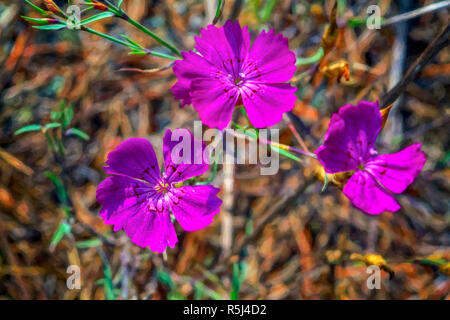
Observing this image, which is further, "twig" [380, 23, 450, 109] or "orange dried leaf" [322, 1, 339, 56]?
"orange dried leaf" [322, 1, 339, 56]

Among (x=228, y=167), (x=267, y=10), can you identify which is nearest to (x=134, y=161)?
(x=228, y=167)

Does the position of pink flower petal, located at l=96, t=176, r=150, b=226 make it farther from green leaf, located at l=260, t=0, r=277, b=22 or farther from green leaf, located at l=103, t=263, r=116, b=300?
green leaf, located at l=260, t=0, r=277, b=22

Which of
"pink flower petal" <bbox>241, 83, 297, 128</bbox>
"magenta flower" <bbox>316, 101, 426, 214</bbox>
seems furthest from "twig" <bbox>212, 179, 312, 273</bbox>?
"pink flower petal" <bbox>241, 83, 297, 128</bbox>

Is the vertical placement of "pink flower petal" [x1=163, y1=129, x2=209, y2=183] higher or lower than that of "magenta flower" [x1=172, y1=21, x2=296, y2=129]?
lower

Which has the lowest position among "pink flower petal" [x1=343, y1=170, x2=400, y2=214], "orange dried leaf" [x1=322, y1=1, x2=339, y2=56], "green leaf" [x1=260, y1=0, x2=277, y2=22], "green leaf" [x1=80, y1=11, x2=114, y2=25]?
"pink flower petal" [x1=343, y1=170, x2=400, y2=214]

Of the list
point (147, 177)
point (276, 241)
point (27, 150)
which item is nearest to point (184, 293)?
point (276, 241)

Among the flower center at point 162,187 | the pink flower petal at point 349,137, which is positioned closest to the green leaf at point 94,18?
the flower center at point 162,187

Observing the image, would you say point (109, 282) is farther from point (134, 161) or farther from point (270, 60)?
point (270, 60)

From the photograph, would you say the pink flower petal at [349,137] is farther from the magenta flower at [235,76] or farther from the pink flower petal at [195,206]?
the pink flower petal at [195,206]
